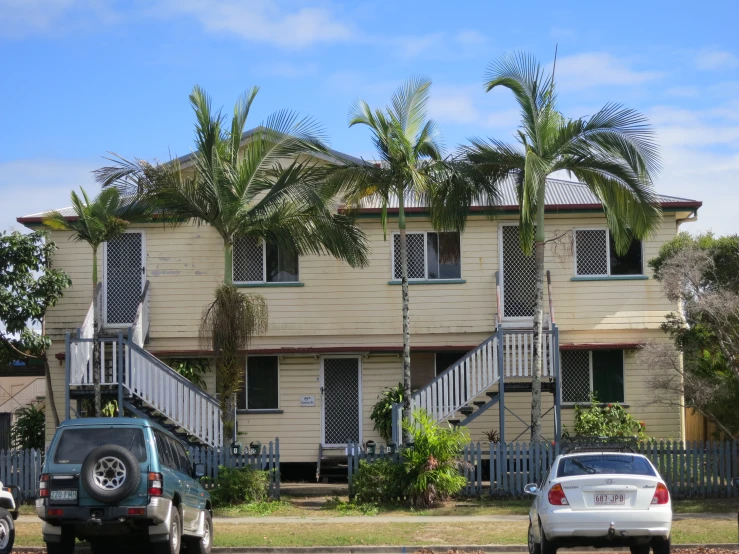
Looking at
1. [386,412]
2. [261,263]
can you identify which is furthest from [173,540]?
[261,263]

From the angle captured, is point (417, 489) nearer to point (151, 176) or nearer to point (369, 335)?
point (369, 335)

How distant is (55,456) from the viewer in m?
12.6

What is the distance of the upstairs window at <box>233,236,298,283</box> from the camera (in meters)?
24.9

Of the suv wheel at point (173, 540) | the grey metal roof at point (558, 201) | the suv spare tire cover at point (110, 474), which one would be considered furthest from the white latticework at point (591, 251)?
the suv spare tire cover at point (110, 474)

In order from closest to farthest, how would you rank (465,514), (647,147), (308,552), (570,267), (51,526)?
(51,526), (308,552), (465,514), (647,147), (570,267)

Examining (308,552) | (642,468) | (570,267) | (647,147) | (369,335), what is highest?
(647,147)

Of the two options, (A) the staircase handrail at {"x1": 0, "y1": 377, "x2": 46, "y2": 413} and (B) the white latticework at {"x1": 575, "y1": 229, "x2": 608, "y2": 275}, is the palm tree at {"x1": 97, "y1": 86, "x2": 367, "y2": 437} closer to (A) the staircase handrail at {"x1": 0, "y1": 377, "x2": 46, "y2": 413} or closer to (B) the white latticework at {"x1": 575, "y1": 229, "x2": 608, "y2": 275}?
(B) the white latticework at {"x1": 575, "y1": 229, "x2": 608, "y2": 275}

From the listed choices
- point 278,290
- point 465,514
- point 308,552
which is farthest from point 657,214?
point 308,552

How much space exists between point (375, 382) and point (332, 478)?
2481 millimetres

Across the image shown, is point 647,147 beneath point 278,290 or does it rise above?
above

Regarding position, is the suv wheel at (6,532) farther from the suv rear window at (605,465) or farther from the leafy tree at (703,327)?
the leafy tree at (703,327)

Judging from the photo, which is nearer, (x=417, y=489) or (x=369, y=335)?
(x=417, y=489)

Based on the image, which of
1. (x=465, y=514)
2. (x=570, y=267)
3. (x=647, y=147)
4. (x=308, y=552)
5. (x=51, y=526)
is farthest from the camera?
(x=570, y=267)

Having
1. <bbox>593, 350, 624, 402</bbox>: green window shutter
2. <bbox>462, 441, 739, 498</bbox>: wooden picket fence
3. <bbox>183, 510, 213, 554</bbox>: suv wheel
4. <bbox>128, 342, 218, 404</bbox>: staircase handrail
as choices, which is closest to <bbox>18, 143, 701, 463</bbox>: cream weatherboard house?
<bbox>593, 350, 624, 402</bbox>: green window shutter
